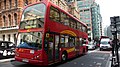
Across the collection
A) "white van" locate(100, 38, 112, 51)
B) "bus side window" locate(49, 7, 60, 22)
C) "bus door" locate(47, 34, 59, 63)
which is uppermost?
"bus side window" locate(49, 7, 60, 22)

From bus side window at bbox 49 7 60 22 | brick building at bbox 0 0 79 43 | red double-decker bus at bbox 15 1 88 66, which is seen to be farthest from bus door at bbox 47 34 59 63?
brick building at bbox 0 0 79 43

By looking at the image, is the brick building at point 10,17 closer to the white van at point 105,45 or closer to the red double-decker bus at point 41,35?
the white van at point 105,45

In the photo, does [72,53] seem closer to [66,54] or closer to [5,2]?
[66,54]

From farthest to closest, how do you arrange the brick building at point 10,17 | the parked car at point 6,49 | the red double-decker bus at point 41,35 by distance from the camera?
the brick building at point 10,17 → the parked car at point 6,49 → the red double-decker bus at point 41,35

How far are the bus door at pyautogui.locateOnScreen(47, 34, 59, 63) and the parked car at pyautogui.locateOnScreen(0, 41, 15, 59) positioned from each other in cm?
597

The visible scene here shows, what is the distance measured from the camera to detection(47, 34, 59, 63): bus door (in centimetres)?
1168

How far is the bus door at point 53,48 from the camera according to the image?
38.3 feet

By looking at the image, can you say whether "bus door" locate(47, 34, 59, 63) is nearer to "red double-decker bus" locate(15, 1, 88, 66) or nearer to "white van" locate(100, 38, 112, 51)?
"red double-decker bus" locate(15, 1, 88, 66)

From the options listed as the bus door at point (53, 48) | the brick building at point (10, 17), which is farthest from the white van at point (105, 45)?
the bus door at point (53, 48)

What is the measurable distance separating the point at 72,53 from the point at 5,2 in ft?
83.4

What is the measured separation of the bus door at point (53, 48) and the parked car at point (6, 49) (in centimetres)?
597

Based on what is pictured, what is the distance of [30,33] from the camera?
38.0 feet

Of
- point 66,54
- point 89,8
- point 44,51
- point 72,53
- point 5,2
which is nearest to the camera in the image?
point 44,51

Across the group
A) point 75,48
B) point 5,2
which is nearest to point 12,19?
point 5,2
